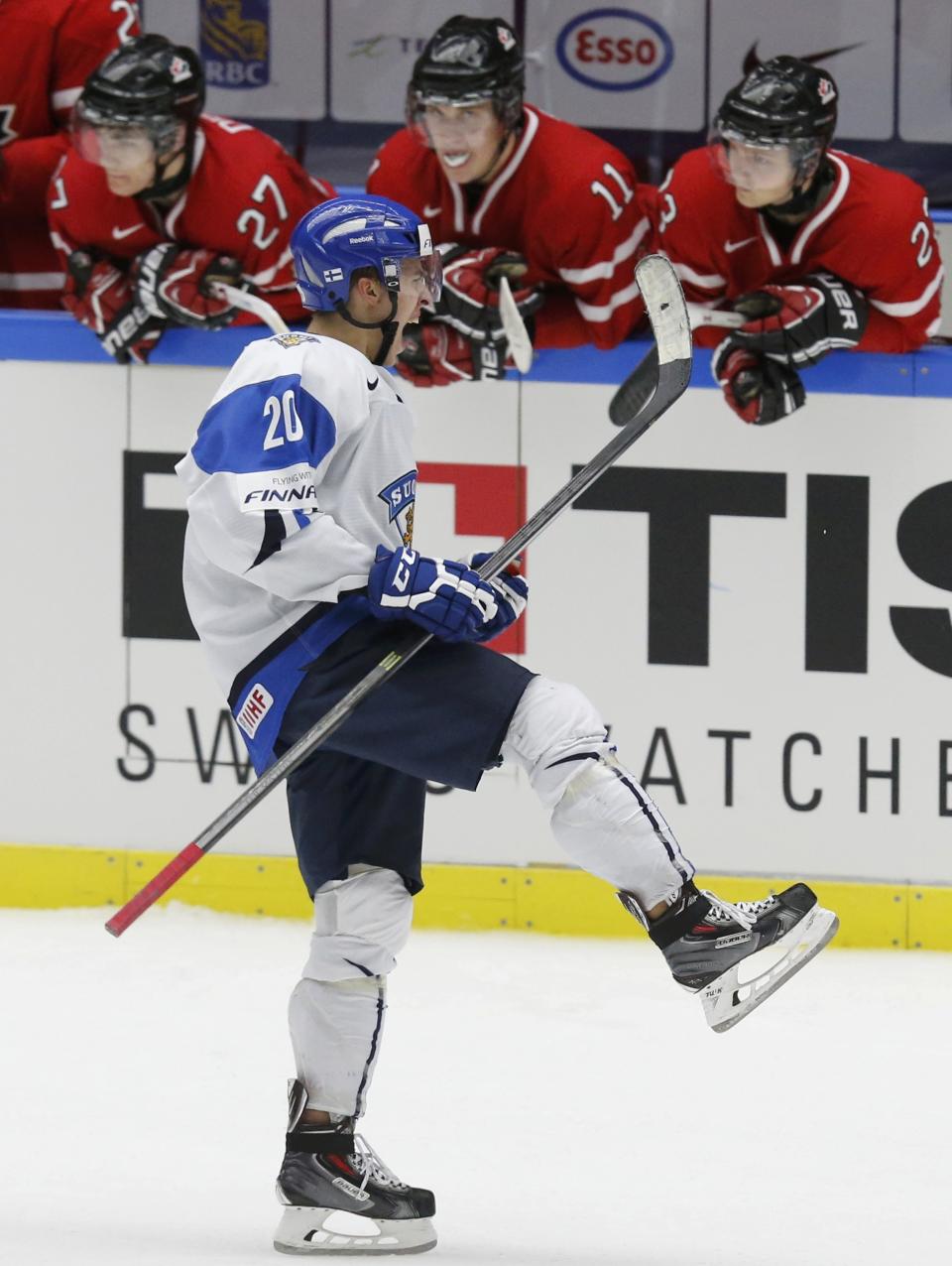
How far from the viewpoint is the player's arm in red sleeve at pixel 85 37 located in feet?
15.6

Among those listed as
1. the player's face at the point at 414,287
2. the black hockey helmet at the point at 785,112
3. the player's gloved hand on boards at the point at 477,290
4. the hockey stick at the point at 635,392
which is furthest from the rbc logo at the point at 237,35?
the player's face at the point at 414,287

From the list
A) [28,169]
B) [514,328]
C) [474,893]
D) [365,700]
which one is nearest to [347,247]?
[365,700]

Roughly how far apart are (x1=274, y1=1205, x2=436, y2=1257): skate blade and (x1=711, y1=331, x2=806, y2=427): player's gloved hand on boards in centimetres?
185

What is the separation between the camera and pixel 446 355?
14.3ft

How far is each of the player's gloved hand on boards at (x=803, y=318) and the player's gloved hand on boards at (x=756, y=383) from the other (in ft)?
0.10

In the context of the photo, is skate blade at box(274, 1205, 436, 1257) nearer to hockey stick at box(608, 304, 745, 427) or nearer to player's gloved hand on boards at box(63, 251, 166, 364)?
hockey stick at box(608, 304, 745, 427)

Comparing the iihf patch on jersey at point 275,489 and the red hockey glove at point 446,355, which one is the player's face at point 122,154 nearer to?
the red hockey glove at point 446,355

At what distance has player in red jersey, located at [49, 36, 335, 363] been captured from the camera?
4.32 m

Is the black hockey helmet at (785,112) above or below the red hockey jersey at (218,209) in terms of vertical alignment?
above

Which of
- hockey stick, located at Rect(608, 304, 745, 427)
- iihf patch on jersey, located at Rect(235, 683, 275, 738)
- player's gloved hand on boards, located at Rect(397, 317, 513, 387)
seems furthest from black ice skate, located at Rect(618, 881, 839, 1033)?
Result: player's gloved hand on boards, located at Rect(397, 317, 513, 387)

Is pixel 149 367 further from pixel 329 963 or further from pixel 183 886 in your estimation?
pixel 329 963

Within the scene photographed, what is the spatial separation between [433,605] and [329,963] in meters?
0.61

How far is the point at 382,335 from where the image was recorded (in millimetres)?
3018

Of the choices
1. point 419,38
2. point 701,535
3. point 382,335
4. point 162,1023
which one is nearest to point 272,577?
point 382,335
